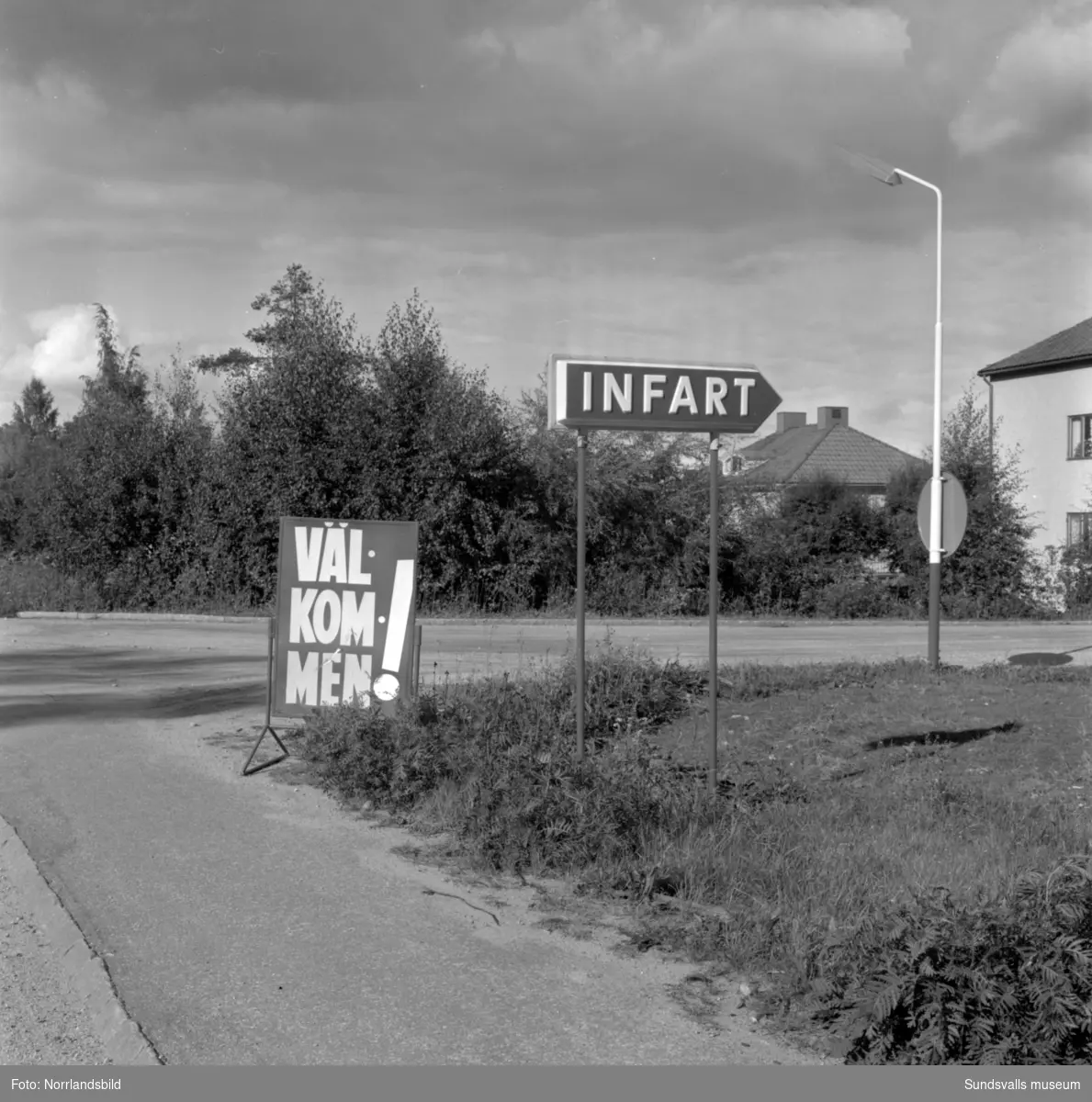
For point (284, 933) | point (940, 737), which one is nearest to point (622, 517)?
point (940, 737)

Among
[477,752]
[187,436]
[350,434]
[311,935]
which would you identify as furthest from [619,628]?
[311,935]

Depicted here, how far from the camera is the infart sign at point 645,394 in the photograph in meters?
7.91

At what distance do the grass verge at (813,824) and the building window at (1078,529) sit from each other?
21.7m

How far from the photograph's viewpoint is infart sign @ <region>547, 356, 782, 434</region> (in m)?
7.91

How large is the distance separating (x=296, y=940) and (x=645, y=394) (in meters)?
4.09

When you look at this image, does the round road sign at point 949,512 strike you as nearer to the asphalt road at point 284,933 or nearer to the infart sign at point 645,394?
the infart sign at point 645,394

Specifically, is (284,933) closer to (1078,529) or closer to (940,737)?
(940,737)

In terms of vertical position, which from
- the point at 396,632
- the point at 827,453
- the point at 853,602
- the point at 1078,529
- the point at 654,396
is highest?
the point at 827,453

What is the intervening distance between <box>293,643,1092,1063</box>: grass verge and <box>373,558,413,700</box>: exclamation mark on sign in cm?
28

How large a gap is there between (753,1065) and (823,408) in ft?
253

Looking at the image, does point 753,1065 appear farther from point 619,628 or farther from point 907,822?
point 619,628

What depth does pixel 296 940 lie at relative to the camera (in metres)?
5.22

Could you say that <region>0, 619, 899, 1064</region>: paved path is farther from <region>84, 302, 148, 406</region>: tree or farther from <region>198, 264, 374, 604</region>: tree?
<region>84, 302, 148, 406</region>: tree

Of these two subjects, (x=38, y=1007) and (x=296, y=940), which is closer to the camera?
(x=38, y=1007)
